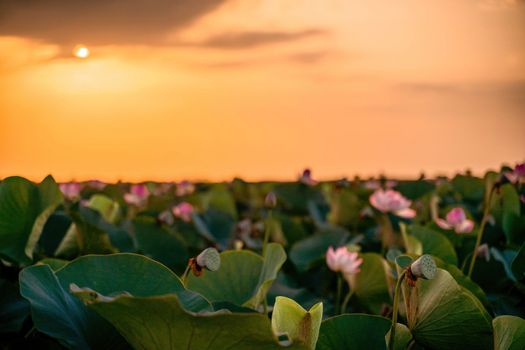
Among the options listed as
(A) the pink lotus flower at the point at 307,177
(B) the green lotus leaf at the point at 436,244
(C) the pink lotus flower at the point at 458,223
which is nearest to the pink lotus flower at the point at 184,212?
(A) the pink lotus flower at the point at 307,177

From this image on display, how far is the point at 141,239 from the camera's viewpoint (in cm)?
255

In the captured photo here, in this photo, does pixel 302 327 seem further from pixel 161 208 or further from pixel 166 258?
pixel 161 208

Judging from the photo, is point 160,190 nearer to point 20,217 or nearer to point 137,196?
point 137,196

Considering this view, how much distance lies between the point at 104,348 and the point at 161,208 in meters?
2.82

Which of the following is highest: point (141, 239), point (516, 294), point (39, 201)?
point (39, 201)

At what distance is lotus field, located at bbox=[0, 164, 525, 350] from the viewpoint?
0.91m

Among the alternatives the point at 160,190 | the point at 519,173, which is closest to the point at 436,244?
the point at 519,173

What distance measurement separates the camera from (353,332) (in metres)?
1.14

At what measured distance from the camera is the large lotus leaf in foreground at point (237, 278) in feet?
4.76

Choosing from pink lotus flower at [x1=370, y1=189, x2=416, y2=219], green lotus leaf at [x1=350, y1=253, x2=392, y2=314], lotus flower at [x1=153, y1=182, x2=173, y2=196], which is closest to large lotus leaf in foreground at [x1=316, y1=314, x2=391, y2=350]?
green lotus leaf at [x1=350, y1=253, x2=392, y2=314]

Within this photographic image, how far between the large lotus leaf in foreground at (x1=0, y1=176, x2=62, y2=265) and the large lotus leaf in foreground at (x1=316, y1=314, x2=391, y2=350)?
0.97 meters

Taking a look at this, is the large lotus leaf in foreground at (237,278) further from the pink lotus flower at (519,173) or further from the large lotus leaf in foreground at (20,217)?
the pink lotus flower at (519,173)

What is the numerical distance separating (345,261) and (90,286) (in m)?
1.02

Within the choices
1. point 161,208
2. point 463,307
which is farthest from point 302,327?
point 161,208
